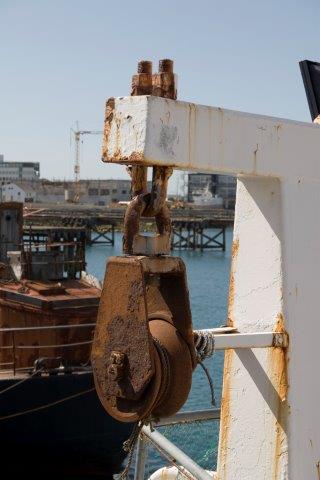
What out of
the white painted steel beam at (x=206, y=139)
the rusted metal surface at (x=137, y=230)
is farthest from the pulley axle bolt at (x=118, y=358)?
the white painted steel beam at (x=206, y=139)

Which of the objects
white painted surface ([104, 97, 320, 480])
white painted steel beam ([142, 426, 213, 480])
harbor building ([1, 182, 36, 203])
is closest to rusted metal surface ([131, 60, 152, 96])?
white painted surface ([104, 97, 320, 480])

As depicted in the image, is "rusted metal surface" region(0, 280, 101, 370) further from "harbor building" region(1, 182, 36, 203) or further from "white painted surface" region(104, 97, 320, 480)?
"harbor building" region(1, 182, 36, 203)

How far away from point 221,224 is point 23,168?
Answer: 327 feet

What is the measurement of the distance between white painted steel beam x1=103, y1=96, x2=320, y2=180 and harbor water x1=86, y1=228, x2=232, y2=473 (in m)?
3.29

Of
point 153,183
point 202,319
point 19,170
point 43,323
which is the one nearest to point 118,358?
point 153,183

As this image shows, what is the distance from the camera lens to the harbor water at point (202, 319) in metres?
12.1

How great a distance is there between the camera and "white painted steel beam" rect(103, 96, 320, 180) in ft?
9.89

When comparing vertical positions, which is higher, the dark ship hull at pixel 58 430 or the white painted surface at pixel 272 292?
the white painted surface at pixel 272 292

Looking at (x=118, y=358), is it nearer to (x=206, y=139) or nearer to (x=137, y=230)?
(x=137, y=230)

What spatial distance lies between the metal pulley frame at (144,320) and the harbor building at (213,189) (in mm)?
119505

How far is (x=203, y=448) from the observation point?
40.5ft

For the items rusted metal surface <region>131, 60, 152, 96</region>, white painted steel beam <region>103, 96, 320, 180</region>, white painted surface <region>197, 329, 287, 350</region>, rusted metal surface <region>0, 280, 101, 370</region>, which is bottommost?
rusted metal surface <region>0, 280, 101, 370</region>

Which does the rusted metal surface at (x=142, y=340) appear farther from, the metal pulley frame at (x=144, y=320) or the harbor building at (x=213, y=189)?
the harbor building at (x=213, y=189)

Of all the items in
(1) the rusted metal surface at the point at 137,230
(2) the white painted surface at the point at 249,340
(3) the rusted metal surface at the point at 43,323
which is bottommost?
(3) the rusted metal surface at the point at 43,323
